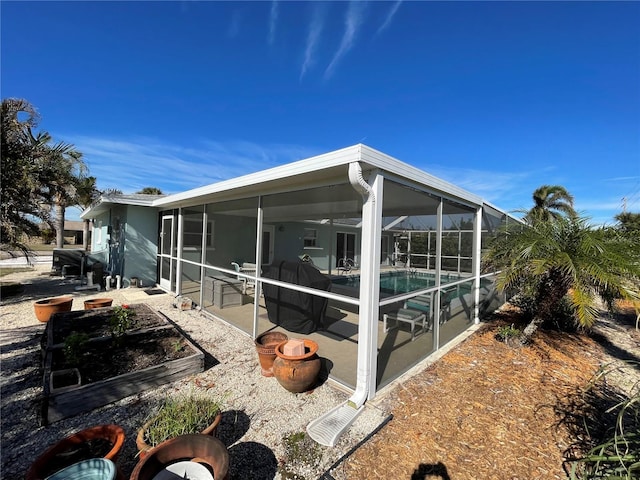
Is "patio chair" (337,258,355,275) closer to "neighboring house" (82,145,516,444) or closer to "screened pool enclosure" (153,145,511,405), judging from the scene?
"neighboring house" (82,145,516,444)

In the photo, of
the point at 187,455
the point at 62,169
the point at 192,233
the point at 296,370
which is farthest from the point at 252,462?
the point at 62,169

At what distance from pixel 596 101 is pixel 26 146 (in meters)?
17.7

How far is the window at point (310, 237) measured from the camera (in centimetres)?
1509

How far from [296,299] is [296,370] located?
1910 millimetres

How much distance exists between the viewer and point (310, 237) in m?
15.4

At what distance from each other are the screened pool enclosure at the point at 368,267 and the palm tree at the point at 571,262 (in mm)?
1028

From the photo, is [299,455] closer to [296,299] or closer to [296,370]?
[296,370]

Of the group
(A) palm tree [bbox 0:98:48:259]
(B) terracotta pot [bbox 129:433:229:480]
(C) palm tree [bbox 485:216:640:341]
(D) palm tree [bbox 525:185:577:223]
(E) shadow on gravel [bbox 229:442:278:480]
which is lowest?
(E) shadow on gravel [bbox 229:442:278:480]

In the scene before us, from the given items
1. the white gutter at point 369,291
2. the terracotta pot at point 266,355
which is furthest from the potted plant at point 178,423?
the white gutter at point 369,291

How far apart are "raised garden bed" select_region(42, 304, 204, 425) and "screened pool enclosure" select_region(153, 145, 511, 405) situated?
55.2 inches

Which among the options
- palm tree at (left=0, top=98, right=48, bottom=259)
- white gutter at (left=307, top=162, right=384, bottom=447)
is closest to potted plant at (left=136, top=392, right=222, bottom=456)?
white gutter at (left=307, top=162, right=384, bottom=447)

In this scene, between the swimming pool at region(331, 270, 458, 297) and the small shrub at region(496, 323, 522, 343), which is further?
the small shrub at region(496, 323, 522, 343)

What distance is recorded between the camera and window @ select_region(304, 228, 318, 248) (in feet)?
49.5

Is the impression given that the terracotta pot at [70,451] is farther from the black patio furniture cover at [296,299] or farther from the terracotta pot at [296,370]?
the black patio furniture cover at [296,299]
